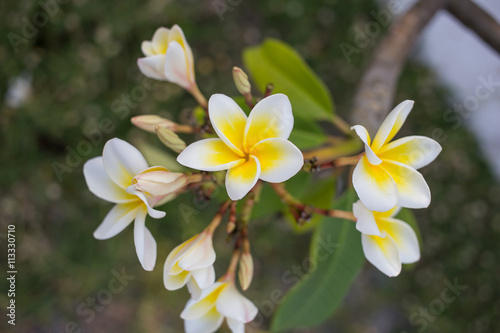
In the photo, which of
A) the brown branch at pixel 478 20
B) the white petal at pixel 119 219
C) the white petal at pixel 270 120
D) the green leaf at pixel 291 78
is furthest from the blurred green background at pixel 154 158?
the brown branch at pixel 478 20

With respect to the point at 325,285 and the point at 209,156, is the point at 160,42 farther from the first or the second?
→ the point at 325,285

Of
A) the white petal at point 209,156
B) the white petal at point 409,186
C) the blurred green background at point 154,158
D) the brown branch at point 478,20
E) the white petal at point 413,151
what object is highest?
the brown branch at point 478,20

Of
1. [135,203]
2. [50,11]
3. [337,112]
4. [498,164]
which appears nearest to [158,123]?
[135,203]

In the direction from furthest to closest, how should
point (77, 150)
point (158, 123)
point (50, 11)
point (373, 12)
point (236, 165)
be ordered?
point (373, 12), point (77, 150), point (50, 11), point (158, 123), point (236, 165)

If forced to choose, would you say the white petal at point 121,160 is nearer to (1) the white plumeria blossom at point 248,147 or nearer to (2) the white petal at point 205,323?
(1) the white plumeria blossom at point 248,147

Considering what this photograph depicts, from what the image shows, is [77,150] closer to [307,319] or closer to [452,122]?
[307,319]

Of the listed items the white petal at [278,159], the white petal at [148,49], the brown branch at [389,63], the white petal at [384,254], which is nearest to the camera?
the white petal at [278,159]

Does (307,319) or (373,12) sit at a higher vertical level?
(373,12)
